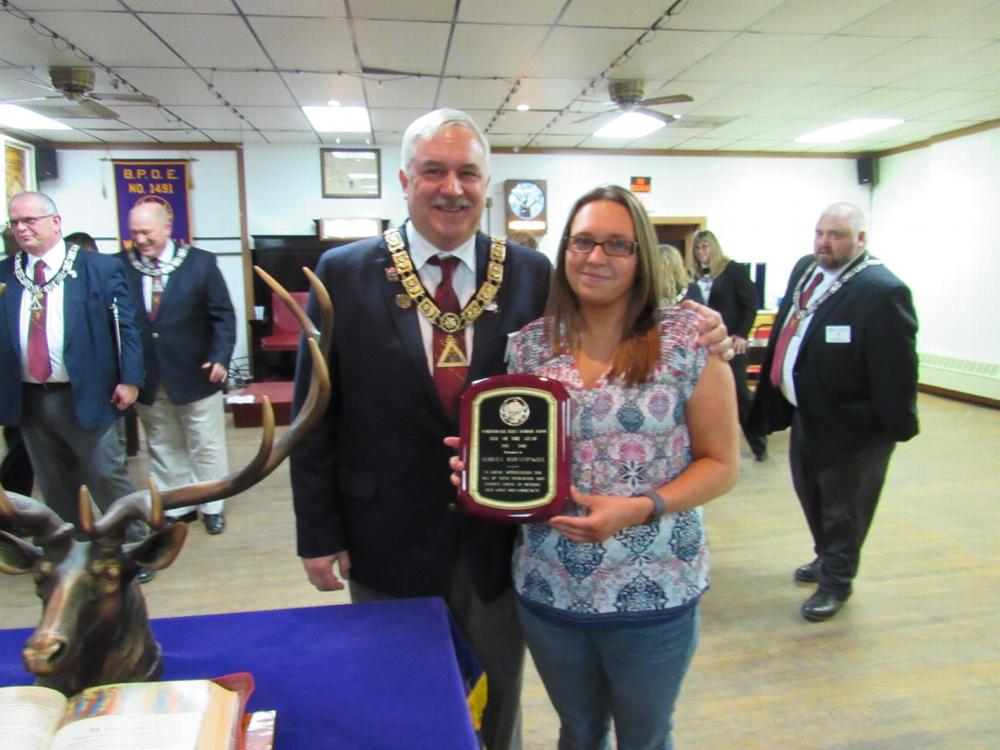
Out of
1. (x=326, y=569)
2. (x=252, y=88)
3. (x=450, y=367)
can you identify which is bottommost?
(x=326, y=569)

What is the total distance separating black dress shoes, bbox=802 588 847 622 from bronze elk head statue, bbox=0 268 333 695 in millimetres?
2436

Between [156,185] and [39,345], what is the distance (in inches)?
215

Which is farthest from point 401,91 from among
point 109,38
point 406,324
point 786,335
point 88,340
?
point 406,324

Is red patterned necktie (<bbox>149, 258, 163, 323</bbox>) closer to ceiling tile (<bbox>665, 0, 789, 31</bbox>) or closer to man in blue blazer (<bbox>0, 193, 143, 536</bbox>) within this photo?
man in blue blazer (<bbox>0, 193, 143, 536</bbox>)

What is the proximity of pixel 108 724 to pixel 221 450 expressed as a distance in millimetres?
2928

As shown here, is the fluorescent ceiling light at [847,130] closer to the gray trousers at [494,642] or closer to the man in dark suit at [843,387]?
the man in dark suit at [843,387]

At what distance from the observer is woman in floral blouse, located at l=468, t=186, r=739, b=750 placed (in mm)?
1158

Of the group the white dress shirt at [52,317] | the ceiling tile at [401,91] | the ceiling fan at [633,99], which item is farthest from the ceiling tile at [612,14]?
the white dress shirt at [52,317]

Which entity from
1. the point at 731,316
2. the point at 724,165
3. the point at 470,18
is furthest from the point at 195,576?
the point at 724,165

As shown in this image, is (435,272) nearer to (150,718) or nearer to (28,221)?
(150,718)

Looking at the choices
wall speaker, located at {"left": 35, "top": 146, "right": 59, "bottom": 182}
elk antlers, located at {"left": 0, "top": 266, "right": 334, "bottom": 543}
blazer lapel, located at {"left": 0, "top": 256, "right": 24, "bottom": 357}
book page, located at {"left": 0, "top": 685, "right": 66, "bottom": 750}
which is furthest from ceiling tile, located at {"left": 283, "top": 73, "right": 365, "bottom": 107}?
book page, located at {"left": 0, "top": 685, "right": 66, "bottom": 750}

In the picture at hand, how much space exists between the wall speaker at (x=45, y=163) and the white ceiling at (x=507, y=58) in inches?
16.1

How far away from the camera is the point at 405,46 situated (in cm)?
425

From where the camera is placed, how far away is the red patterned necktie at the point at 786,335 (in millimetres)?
2754
